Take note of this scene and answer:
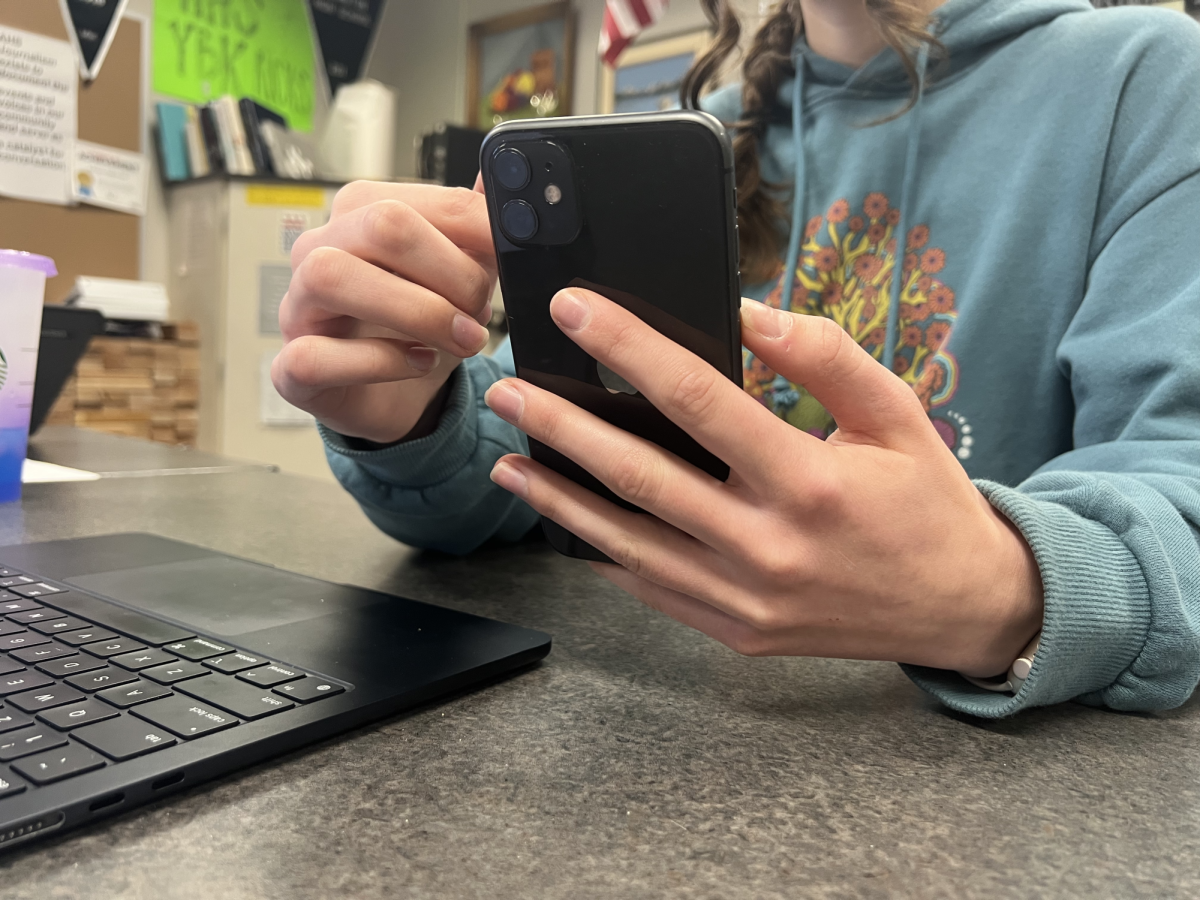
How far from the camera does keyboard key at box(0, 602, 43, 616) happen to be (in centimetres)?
38

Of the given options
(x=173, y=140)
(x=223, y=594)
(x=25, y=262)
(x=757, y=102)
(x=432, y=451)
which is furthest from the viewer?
(x=173, y=140)

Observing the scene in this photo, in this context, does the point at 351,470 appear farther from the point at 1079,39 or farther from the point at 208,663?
the point at 1079,39

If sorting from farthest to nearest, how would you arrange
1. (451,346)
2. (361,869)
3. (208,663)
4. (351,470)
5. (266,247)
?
1. (266,247)
2. (351,470)
3. (451,346)
4. (208,663)
5. (361,869)

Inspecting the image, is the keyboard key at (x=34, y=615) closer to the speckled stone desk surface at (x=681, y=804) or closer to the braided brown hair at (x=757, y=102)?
the speckled stone desk surface at (x=681, y=804)

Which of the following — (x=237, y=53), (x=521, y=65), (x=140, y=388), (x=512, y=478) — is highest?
(x=521, y=65)

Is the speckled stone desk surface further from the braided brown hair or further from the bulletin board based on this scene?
the bulletin board

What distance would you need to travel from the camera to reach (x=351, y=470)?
58cm

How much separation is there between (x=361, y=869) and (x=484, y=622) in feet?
0.62

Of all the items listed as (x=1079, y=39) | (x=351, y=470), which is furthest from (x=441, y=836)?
(x=1079, y=39)

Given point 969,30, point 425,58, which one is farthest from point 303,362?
point 425,58

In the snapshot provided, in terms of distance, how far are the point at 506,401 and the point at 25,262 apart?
537 millimetres

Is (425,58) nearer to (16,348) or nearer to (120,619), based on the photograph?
(16,348)

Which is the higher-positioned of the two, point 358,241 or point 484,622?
point 358,241

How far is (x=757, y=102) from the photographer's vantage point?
83cm
